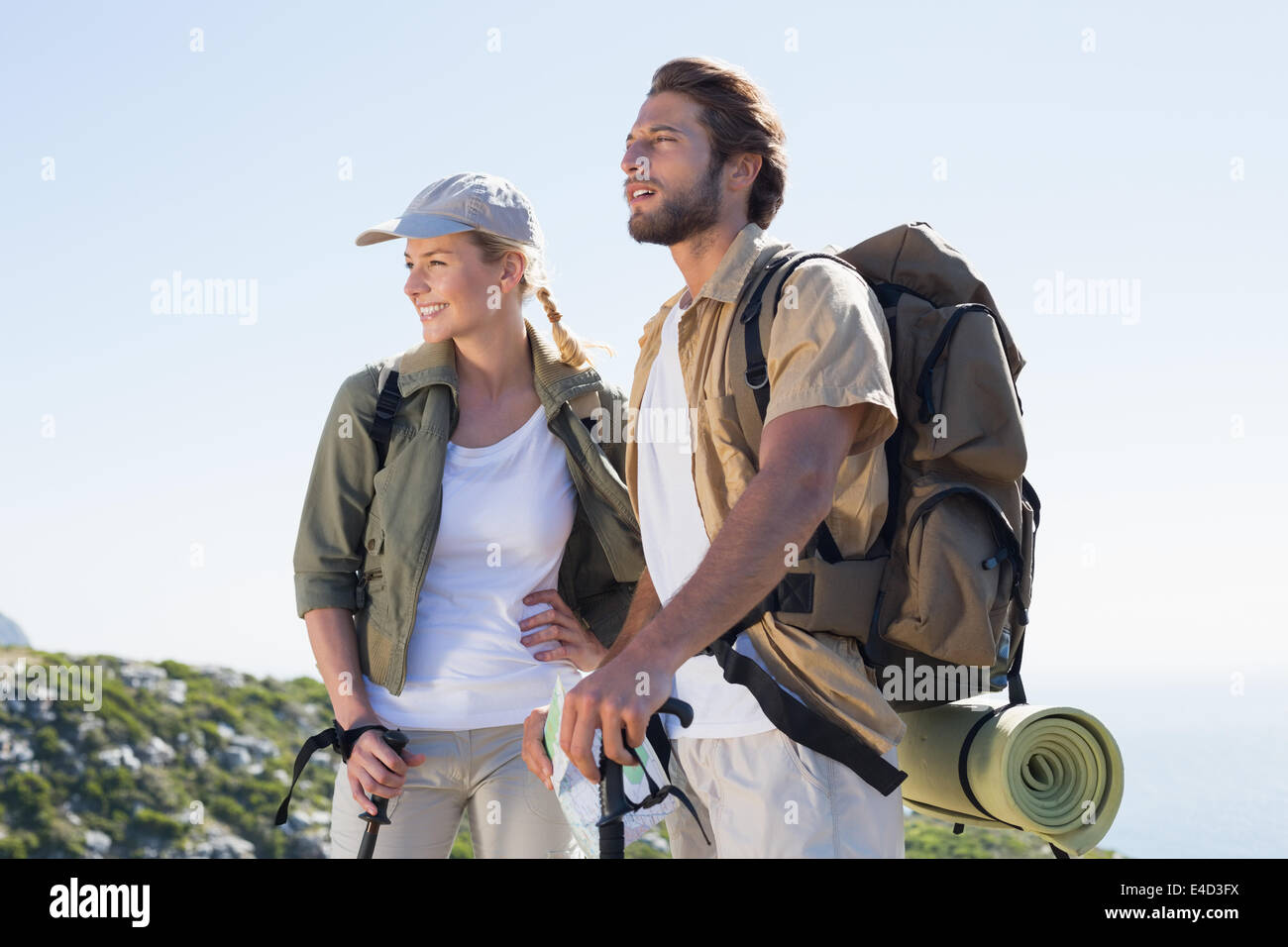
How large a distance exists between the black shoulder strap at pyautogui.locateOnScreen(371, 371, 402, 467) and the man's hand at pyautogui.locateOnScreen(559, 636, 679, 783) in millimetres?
1657

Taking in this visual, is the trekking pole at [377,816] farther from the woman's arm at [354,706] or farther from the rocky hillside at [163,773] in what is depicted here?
the rocky hillside at [163,773]

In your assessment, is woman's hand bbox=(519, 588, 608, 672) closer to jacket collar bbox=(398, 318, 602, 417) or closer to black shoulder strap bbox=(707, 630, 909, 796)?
jacket collar bbox=(398, 318, 602, 417)

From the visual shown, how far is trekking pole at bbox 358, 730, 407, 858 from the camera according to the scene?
3366mm

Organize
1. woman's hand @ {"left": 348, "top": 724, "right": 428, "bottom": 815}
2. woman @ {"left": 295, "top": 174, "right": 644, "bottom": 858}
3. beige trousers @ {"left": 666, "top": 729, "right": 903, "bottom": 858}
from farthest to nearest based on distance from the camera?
woman @ {"left": 295, "top": 174, "right": 644, "bottom": 858}
woman's hand @ {"left": 348, "top": 724, "right": 428, "bottom": 815}
beige trousers @ {"left": 666, "top": 729, "right": 903, "bottom": 858}

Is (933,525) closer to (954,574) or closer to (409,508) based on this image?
(954,574)

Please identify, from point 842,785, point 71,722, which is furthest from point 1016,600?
point 71,722

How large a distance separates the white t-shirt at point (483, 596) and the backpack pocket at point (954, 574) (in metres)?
1.25

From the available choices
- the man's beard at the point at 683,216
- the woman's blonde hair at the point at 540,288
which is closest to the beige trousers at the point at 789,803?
the man's beard at the point at 683,216

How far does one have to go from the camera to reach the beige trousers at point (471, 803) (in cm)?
344

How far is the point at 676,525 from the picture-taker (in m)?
2.93

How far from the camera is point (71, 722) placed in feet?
49.3

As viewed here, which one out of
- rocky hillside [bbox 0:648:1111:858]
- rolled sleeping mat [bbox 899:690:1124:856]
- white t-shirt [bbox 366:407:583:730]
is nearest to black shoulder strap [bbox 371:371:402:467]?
white t-shirt [bbox 366:407:583:730]
